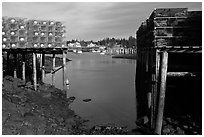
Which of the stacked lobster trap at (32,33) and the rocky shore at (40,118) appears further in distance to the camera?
the stacked lobster trap at (32,33)

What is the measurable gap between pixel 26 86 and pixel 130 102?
12.6m

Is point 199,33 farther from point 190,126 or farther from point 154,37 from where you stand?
point 190,126

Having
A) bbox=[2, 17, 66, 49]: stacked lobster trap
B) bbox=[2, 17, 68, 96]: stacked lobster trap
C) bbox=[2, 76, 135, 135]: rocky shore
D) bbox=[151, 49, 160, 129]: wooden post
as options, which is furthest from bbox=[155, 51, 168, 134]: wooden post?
bbox=[2, 17, 66, 49]: stacked lobster trap

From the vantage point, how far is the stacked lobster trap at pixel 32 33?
998 inches

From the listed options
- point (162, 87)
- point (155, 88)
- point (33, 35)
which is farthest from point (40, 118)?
point (33, 35)

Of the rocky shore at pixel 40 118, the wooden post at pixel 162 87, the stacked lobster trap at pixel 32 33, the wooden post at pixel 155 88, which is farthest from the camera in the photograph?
the stacked lobster trap at pixel 32 33

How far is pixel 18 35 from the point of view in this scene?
2562 cm

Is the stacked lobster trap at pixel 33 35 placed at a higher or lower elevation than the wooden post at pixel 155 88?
higher

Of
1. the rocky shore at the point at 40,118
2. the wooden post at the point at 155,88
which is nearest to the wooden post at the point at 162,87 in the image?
the wooden post at the point at 155,88

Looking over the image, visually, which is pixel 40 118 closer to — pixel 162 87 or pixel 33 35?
pixel 162 87

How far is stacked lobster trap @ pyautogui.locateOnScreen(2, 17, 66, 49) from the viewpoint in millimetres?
25359

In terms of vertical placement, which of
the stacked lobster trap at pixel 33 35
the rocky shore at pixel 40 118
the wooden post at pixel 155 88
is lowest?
the rocky shore at pixel 40 118

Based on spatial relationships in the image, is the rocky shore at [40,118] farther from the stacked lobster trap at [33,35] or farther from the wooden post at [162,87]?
the stacked lobster trap at [33,35]

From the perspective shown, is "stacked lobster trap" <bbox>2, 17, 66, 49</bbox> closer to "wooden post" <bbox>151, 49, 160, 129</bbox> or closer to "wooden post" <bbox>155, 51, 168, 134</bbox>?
"wooden post" <bbox>151, 49, 160, 129</bbox>
